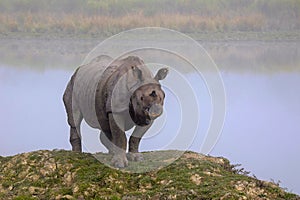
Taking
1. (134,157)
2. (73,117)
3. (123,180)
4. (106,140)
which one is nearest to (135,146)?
(134,157)

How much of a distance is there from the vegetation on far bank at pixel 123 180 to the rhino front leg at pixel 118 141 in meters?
0.10

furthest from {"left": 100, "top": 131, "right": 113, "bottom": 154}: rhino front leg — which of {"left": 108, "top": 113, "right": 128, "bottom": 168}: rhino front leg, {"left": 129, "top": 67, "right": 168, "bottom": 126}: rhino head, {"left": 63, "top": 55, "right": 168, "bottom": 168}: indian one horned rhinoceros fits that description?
{"left": 129, "top": 67, "right": 168, "bottom": 126}: rhino head

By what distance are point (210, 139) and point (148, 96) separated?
613 mm

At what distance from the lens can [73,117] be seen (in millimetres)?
5422

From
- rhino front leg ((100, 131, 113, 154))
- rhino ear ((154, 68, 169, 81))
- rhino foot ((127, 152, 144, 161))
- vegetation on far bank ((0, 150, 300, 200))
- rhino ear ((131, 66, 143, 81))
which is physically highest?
rhino ear ((154, 68, 169, 81))

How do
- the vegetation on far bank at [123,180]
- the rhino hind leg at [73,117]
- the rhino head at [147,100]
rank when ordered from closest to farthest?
the vegetation on far bank at [123,180] → the rhino head at [147,100] → the rhino hind leg at [73,117]

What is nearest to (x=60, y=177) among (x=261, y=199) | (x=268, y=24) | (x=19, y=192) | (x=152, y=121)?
(x=19, y=192)

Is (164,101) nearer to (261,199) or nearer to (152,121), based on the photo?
(152,121)

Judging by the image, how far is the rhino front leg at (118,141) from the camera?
4.65 meters

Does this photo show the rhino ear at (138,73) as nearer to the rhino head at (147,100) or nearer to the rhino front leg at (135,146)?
the rhino head at (147,100)

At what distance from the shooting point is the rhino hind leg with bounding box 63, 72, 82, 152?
5.39 m

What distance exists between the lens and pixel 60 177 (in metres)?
4.68

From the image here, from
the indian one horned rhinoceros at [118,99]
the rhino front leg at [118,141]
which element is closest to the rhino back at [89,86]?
the indian one horned rhinoceros at [118,99]

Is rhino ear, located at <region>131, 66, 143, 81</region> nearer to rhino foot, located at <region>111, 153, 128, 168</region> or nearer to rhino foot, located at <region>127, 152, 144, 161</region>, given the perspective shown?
rhino foot, located at <region>111, 153, 128, 168</region>
